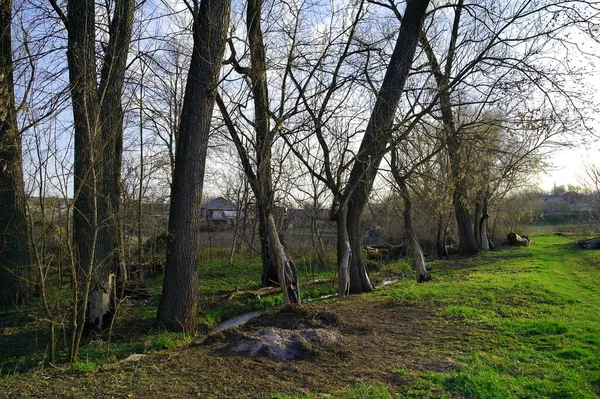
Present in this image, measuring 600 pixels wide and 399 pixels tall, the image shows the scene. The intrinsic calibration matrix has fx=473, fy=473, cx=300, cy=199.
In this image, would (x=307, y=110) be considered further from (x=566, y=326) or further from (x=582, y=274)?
(x=582, y=274)

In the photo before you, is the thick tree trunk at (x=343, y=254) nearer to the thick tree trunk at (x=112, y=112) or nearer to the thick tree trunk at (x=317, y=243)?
the thick tree trunk at (x=317, y=243)

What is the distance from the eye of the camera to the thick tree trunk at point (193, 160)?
26.7 feet

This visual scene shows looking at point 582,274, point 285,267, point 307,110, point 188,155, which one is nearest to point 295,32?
point 307,110

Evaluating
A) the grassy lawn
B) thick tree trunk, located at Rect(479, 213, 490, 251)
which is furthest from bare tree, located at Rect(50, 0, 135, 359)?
thick tree trunk, located at Rect(479, 213, 490, 251)

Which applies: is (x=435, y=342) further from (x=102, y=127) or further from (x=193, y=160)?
(x=102, y=127)

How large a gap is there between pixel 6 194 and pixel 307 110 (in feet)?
21.8

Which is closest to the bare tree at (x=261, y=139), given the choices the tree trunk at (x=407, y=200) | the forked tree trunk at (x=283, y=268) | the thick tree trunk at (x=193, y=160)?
the forked tree trunk at (x=283, y=268)

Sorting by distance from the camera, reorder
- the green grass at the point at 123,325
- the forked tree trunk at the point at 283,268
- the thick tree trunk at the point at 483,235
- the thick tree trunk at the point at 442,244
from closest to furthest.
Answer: the green grass at the point at 123,325, the forked tree trunk at the point at 283,268, the thick tree trunk at the point at 442,244, the thick tree trunk at the point at 483,235

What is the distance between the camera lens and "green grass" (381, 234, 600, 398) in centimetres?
468

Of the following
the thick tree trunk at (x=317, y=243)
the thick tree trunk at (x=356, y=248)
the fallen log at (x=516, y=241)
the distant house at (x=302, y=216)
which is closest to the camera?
the thick tree trunk at (x=356, y=248)

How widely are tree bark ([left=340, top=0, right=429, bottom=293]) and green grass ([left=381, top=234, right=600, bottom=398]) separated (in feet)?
5.77

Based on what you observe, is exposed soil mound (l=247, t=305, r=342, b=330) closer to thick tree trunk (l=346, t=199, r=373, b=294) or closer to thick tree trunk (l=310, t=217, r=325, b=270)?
thick tree trunk (l=346, t=199, r=373, b=294)

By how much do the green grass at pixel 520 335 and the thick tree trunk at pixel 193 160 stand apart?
438 centimetres

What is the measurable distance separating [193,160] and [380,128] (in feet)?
13.5
